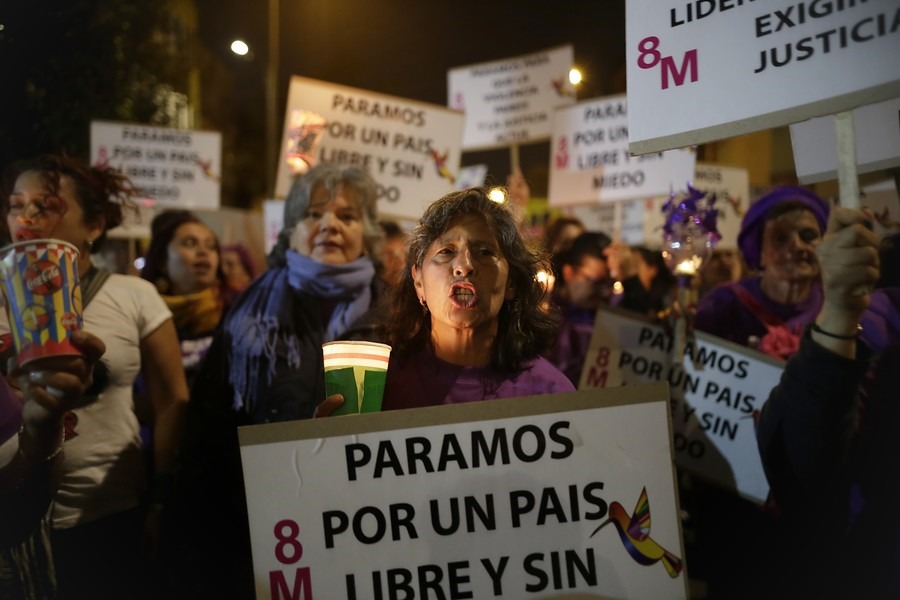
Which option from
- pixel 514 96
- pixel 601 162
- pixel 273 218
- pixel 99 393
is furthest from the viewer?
pixel 514 96

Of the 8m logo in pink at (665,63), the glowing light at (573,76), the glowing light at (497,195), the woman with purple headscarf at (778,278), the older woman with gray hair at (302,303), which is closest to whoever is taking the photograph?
the 8m logo in pink at (665,63)

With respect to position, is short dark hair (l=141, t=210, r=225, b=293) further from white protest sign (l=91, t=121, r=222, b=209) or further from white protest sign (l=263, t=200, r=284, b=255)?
white protest sign (l=91, t=121, r=222, b=209)

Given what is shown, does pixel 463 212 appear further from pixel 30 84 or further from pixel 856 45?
pixel 30 84

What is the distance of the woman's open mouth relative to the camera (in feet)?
8.23

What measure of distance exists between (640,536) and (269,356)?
1996mm

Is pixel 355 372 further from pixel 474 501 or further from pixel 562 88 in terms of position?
pixel 562 88

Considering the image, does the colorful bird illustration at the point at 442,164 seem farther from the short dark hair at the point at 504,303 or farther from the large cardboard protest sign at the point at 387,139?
the short dark hair at the point at 504,303

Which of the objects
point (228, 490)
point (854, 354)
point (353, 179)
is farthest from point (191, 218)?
point (854, 354)

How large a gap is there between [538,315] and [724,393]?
Answer: 150 cm

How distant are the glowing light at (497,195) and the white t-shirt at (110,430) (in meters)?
1.48

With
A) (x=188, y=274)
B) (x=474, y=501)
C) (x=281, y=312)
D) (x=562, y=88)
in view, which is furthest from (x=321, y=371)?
(x=562, y=88)

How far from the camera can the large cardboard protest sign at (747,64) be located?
2.15 m

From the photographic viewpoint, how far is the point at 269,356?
364 cm

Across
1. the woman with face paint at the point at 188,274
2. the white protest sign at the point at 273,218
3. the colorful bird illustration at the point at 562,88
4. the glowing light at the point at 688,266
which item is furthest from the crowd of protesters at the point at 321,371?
the colorful bird illustration at the point at 562,88
